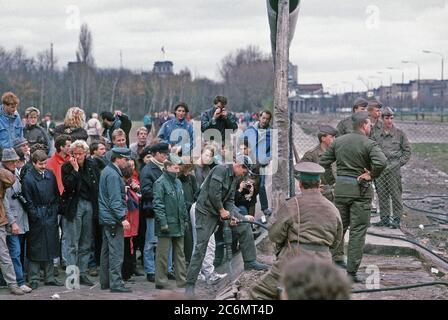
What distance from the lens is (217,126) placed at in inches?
521

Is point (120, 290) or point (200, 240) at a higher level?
point (200, 240)

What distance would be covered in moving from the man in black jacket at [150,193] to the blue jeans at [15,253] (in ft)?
6.10

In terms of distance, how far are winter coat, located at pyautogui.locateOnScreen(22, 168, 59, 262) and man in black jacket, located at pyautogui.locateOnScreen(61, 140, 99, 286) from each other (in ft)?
0.92

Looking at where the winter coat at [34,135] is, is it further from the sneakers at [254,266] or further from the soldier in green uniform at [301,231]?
the soldier in green uniform at [301,231]

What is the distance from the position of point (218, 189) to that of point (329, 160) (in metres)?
1.60

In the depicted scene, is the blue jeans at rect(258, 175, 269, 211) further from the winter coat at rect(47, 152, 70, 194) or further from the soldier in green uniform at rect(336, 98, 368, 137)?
the winter coat at rect(47, 152, 70, 194)

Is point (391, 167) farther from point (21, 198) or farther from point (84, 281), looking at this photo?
point (21, 198)

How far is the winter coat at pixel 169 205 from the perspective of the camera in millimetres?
10156

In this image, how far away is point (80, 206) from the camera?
35.4ft

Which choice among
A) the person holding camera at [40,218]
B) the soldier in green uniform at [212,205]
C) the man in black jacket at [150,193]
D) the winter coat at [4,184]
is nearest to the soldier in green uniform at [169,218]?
the soldier in green uniform at [212,205]

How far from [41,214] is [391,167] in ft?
20.8

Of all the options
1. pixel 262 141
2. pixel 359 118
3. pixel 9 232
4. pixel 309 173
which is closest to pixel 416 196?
pixel 262 141
